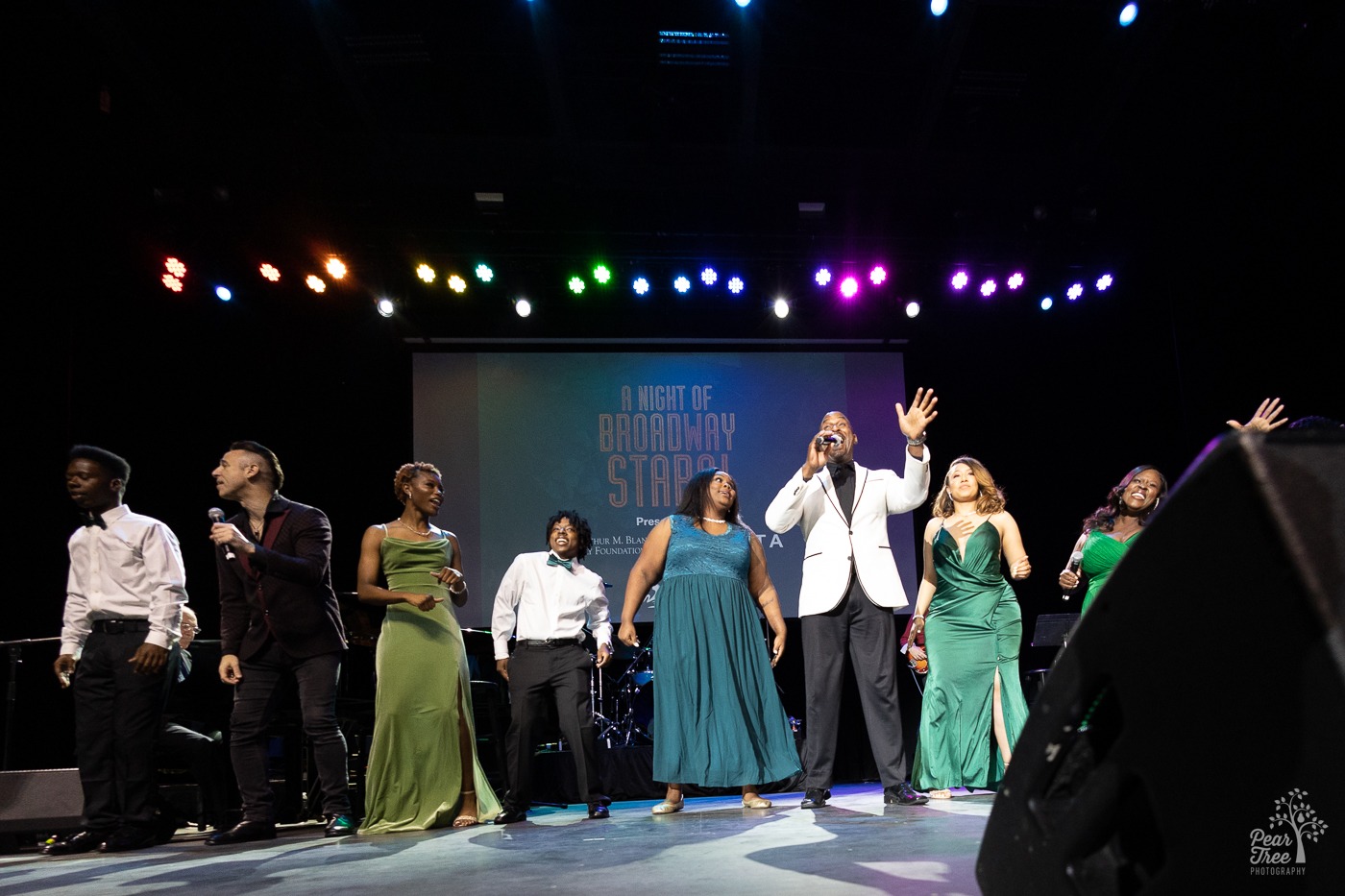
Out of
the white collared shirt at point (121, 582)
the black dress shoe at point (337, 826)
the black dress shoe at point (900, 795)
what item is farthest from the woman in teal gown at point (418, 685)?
the black dress shoe at point (900, 795)

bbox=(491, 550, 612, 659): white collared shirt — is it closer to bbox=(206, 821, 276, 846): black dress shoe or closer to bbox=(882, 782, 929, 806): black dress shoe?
bbox=(206, 821, 276, 846): black dress shoe

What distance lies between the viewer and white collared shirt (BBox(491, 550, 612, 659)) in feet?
17.0

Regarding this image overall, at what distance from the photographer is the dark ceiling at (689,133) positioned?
6.56m

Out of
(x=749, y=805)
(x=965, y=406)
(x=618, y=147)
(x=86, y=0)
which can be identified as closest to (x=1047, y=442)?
(x=965, y=406)

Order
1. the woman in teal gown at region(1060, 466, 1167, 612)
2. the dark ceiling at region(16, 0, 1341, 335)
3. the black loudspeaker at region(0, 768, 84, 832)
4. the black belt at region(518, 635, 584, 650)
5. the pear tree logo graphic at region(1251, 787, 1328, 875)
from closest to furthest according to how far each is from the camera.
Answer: the pear tree logo graphic at region(1251, 787, 1328, 875)
the black loudspeaker at region(0, 768, 84, 832)
the woman in teal gown at region(1060, 466, 1167, 612)
the black belt at region(518, 635, 584, 650)
the dark ceiling at region(16, 0, 1341, 335)

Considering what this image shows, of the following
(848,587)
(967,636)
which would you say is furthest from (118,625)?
(967,636)

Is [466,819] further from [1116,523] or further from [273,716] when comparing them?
[1116,523]

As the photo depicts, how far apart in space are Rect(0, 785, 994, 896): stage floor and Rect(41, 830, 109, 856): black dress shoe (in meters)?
0.08

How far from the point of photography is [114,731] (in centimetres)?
442

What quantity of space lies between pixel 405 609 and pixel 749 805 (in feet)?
6.63

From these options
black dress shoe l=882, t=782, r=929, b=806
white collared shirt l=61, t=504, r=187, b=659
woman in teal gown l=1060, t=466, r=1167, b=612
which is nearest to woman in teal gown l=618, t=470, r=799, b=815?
black dress shoe l=882, t=782, r=929, b=806

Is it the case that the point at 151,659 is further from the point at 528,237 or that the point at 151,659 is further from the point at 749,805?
the point at 528,237

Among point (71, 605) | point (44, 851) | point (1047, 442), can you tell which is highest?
point (1047, 442)

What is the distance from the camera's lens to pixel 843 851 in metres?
2.93
